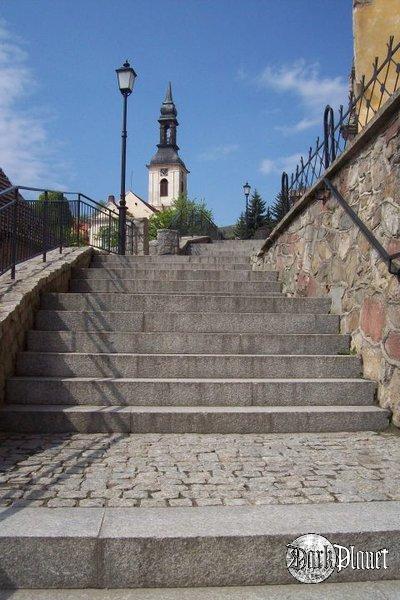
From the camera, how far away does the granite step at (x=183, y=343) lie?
205 inches

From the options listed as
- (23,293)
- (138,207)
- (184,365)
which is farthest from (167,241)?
(138,207)

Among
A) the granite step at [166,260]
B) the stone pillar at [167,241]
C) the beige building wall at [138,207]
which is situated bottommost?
the granite step at [166,260]

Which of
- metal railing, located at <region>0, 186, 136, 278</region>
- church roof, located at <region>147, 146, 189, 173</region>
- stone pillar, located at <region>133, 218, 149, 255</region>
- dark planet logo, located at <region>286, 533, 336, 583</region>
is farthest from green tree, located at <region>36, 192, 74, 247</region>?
church roof, located at <region>147, 146, 189, 173</region>

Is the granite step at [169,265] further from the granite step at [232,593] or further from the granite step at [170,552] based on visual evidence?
the granite step at [232,593]

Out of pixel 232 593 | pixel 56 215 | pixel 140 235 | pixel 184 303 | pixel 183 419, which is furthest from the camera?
pixel 140 235

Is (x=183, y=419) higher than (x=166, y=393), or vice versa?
(x=166, y=393)

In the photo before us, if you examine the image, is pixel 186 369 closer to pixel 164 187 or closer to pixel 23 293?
pixel 23 293

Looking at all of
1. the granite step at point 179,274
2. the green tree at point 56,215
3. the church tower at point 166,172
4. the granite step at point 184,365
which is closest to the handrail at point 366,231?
the granite step at point 184,365

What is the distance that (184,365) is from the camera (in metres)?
4.92

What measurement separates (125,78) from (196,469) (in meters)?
11.2

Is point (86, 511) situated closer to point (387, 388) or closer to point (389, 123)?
point (387, 388)

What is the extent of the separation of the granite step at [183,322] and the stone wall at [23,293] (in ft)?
1.04

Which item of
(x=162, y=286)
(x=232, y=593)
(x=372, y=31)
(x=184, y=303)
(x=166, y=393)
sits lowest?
(x=232, y=593)

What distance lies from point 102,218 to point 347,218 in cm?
771
